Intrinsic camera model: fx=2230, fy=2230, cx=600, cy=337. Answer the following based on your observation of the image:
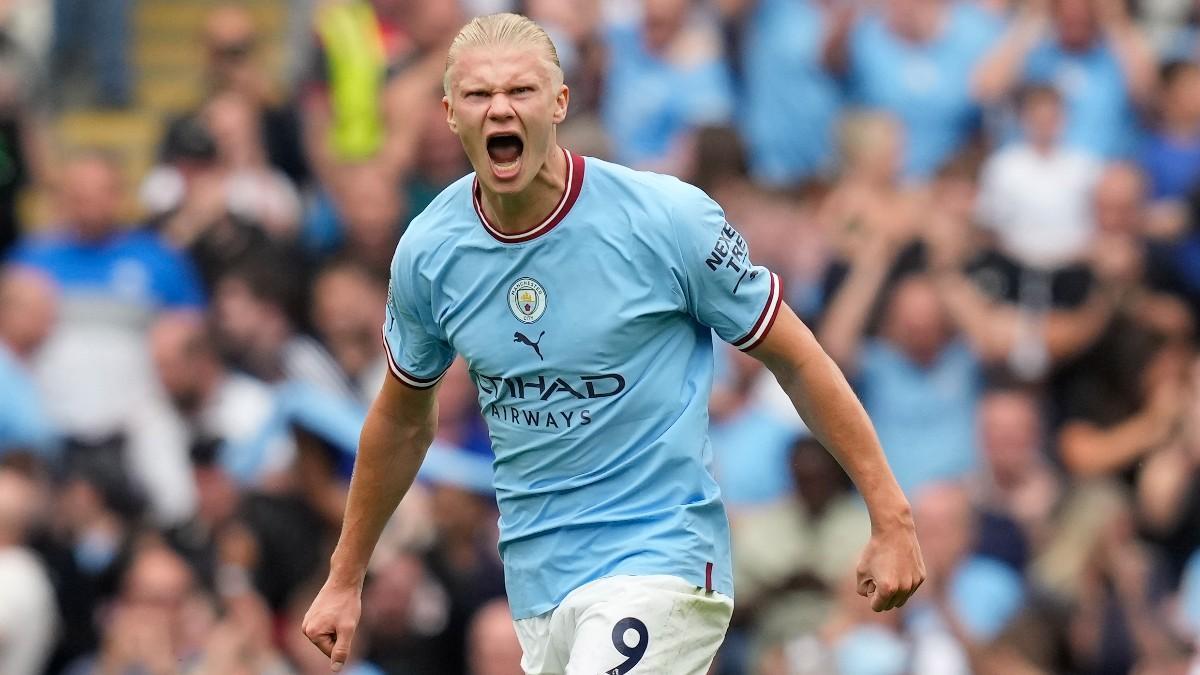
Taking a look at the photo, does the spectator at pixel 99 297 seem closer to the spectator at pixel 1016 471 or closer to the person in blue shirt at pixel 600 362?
the spectator at pixel 1016 471

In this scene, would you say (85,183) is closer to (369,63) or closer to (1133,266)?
(369,63)

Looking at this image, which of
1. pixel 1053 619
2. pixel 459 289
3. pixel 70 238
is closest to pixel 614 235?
pixel 459 289

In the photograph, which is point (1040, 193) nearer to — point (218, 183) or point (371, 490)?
point (218, 183)

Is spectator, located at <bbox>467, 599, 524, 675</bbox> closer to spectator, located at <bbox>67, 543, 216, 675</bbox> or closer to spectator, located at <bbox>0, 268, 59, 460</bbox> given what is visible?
spectator, located at <bbox>67, 543, 216, 675</bbox>

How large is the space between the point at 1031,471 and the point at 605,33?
12.5 feet

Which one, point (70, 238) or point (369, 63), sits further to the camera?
point (369, 63)

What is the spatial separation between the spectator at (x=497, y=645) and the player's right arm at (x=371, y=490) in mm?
2902

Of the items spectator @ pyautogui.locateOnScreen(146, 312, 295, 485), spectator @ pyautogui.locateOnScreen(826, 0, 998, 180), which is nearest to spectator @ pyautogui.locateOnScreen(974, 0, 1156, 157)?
spectator @ pyautogui.locateOnScreen(826, 0, 998, 180)

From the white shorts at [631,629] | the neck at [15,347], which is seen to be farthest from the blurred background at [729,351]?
the white shorts at [631,629]

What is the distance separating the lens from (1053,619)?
33.4 feet

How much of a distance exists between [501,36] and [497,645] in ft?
13.7

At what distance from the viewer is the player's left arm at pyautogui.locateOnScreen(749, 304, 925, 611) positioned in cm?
577

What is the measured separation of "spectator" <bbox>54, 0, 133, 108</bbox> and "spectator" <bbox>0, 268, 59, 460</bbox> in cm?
403

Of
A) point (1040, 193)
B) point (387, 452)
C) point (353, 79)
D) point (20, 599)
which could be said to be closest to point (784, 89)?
point (1040, 193)
